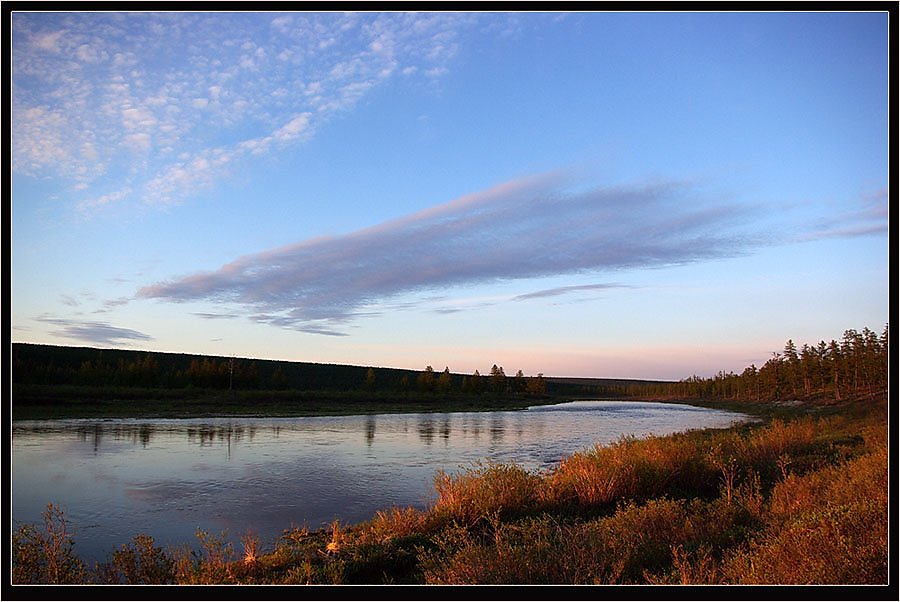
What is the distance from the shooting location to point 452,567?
604 centimetres

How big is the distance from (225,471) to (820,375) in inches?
1126

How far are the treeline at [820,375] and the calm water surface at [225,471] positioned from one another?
25.5 feet

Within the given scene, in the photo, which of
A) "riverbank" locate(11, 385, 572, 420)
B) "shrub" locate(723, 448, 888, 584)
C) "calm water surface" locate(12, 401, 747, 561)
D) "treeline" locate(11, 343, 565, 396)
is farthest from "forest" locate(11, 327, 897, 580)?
"riverbank" locate(11, 385, 572, 420)

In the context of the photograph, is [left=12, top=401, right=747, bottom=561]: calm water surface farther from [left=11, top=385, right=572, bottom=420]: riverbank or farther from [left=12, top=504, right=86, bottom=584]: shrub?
[left=11, top=385, right=572, bottom=420]: riverbank

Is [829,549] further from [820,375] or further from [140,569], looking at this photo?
[820,375]

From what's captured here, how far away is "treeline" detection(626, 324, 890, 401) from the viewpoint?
27.3ft

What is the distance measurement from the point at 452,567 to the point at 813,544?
3.26 m

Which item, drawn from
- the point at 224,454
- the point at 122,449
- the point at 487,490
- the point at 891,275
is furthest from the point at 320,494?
the point at 891,275

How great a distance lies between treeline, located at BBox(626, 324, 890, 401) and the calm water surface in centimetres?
776

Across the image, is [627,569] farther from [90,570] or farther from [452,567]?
[90,570]

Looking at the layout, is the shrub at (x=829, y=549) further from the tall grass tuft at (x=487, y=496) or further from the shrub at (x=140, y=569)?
the shrub at (x=140, y=569)

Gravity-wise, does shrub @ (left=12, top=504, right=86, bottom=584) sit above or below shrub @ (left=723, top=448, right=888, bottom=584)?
below

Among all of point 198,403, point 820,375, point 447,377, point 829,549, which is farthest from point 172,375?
point 829,549

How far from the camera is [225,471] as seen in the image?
54.4ft
